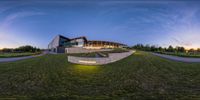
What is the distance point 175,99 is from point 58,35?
4302 cm

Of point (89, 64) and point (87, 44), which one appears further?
point (87, 44)

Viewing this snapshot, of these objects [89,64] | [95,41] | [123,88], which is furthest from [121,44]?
[123,88]

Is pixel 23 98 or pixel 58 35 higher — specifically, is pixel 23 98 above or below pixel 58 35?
below

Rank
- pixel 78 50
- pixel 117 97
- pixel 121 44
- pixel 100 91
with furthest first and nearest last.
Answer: pixel 121 44 < pixel 78 50 < pixel 100 91 < pixel 117 97

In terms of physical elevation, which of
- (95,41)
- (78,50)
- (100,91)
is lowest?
(100,91)

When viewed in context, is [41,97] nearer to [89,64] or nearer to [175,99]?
[175,99]

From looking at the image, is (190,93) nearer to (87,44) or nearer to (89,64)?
(89,64)

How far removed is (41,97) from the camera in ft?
19.4

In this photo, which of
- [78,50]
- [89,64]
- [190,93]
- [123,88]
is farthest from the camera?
[78,50]

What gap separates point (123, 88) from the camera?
750 cm

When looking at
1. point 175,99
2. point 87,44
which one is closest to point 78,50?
point 87,44

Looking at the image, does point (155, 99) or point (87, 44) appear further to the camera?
point (87, 44)

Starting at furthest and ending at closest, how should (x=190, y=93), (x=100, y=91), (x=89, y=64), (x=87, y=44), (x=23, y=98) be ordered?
(x=87, y=44), (x=89, y=64), (x=100, y=91), (x=190, y=93), (x=23, y=98)

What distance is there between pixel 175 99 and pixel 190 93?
1.41 m
